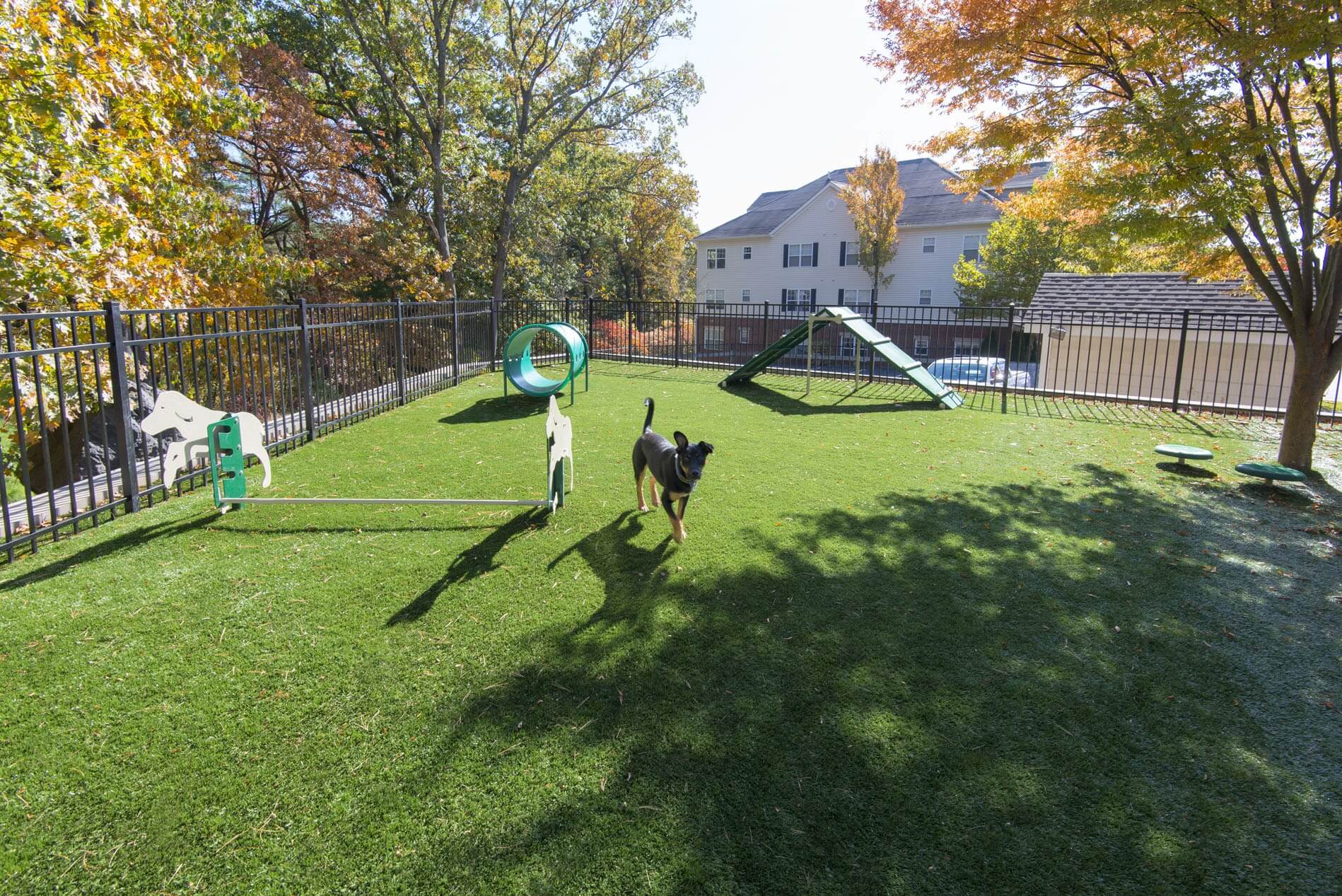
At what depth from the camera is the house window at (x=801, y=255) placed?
123 ft

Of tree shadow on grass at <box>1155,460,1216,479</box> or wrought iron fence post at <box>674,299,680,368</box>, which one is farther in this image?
wrought iron fence post at <box>674,299,680,368</box>

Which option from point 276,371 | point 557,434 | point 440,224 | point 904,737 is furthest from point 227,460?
point 440,224

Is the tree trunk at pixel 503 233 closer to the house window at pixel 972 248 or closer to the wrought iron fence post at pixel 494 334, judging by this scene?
the wrought iron fence post at pixel 494 334

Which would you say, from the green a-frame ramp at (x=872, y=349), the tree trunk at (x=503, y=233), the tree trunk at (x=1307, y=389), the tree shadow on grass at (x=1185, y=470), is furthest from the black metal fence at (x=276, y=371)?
the tree trunk at (x=503, y=233)

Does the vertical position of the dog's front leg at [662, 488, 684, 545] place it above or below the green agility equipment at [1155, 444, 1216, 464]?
below

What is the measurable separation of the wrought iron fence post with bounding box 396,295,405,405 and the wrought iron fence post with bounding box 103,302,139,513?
16.9 feet

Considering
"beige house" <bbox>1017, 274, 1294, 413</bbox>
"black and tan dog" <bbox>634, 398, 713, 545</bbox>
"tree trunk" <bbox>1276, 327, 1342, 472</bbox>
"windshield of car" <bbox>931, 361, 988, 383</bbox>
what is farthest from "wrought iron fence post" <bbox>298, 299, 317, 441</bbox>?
"windshield of car" <bbox>931, 361, 988, 383</bbox>

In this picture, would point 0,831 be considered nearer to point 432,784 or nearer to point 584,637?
point 432,784

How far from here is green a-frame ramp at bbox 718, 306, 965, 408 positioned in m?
12.1

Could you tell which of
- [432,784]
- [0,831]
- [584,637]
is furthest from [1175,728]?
[0,831]

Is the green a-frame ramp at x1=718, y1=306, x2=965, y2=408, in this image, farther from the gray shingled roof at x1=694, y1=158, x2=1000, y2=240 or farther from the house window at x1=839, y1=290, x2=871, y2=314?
the house window at x1=839, y1=290, x2=871, y2=314

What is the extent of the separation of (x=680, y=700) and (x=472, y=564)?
2.19 m

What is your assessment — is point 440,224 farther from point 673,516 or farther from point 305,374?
point 673,516

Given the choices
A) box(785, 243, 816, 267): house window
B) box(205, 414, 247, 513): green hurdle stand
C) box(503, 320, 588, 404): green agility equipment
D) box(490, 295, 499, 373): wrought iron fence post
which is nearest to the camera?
box(205, 414, 247, 513): green hurdle stand
